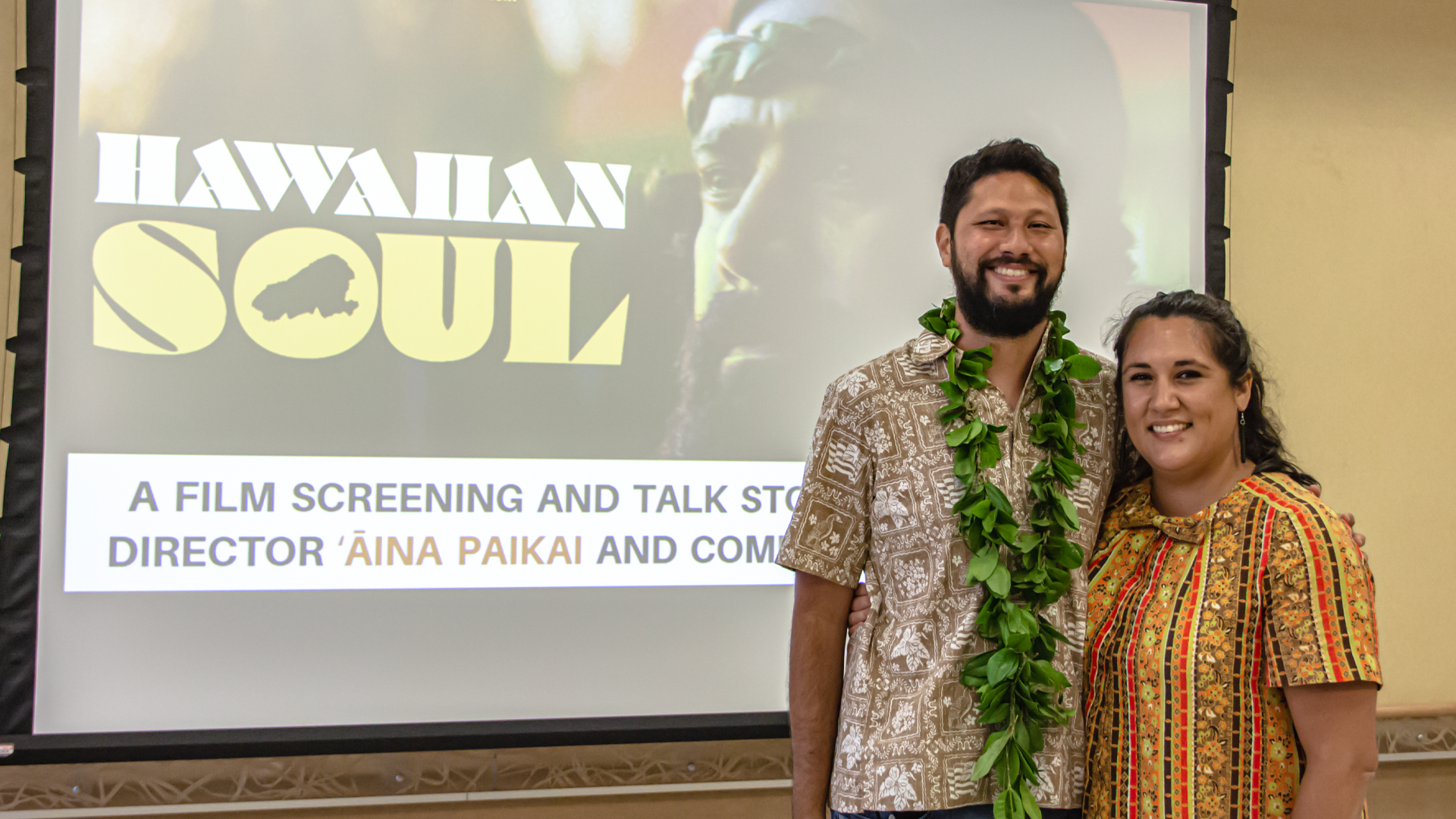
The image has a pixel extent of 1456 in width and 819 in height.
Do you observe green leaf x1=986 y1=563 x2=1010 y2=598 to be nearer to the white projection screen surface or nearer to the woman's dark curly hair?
the woman's dark curly hair

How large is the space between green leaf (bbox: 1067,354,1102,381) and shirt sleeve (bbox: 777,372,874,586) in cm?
34

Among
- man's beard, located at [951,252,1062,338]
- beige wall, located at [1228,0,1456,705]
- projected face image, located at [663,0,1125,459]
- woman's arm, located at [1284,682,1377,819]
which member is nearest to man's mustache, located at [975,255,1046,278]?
man's beard, located at [951,252,1062,338]

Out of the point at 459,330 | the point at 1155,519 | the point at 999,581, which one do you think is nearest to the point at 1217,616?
the point at 1155,519

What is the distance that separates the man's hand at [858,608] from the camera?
1.45 metres

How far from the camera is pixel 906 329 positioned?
252 centimetres

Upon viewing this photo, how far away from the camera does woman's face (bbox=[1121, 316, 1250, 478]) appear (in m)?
1.34

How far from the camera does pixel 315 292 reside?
2227mm

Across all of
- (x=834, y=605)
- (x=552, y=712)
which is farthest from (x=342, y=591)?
(x=834, y=605)

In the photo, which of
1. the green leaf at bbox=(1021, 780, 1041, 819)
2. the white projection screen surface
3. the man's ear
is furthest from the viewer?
the white projection screen surface

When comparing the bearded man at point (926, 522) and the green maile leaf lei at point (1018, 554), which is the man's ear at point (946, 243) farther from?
the green maile leaf lei at point (1018, 554)

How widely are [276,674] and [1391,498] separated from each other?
128 inches

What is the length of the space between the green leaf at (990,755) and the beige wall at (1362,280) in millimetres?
2053

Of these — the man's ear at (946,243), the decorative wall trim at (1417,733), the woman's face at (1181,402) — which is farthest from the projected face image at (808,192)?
the decorative wall trim at (1417,733)

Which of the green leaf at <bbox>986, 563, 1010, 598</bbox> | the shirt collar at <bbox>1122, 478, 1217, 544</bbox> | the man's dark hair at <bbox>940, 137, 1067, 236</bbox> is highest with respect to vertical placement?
the man's dark hair at <bbox>940, 137, 1067, 236</bbox>
